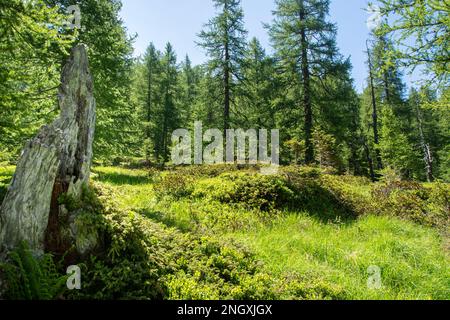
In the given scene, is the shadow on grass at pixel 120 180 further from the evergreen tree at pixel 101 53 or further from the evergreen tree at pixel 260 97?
the evergreen tree at pixel 260 97

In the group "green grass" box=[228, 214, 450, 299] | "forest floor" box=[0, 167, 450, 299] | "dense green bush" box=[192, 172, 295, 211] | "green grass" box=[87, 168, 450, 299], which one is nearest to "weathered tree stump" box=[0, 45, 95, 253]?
"forest floor" box=[0, 167, 450, 299]

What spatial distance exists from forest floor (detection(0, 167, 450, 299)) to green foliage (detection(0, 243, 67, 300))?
1.50 metres

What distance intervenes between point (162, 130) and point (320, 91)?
19.3 m

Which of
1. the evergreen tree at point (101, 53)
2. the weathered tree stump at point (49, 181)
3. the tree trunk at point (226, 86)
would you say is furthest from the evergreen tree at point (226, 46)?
the weathered tree stump at point (49, 181)

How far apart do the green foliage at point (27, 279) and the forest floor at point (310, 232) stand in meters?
1.50

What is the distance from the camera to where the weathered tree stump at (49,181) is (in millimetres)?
4312

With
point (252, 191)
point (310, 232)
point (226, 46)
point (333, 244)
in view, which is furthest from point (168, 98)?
point (333, 244)

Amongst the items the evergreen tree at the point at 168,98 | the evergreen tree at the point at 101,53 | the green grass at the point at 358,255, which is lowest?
the green grass at the point at 358,255

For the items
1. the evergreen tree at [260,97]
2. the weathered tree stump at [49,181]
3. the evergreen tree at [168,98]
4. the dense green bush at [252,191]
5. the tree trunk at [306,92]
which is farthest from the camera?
the evergreen tree at [168,98]

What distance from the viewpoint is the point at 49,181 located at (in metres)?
4.62

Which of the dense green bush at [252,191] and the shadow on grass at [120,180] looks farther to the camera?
the shadow on grass at [120,180]

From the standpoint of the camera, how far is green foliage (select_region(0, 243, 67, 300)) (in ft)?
12.6
